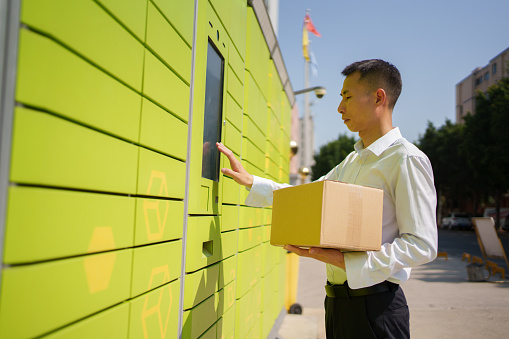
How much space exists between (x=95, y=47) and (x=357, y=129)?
5.17 ft

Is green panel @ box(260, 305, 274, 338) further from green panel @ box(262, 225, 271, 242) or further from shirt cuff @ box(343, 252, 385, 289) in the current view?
shirt cuff @ box(343, 252, 385, 289)

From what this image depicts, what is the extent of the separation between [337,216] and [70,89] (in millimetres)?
1196

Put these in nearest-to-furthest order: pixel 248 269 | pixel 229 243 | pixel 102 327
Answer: pixel 102 327
pixel 229 243
pixel 248 269

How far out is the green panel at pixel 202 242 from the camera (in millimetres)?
2373

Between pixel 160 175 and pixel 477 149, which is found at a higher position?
pixel 477 149

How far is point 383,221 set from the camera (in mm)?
2279

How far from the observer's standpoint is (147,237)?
5.99 ft

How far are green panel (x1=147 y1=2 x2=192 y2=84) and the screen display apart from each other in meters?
0.40

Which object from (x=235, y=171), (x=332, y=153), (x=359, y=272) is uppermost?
(x=332, y=153)

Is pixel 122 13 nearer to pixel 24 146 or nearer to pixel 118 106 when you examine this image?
pixel 118 106

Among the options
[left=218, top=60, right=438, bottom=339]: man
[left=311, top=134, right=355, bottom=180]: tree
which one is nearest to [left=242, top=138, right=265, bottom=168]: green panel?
[left=218, top=60, right=438, bottom=339]: man

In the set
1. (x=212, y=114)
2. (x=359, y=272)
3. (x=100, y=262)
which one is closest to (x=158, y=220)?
(x=100, y=262)

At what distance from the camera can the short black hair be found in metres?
2.46

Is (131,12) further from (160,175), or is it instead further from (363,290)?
(363,290)
